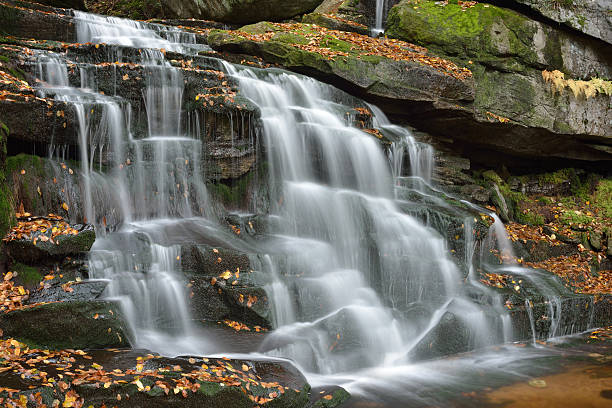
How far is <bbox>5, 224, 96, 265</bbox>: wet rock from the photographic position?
19.1ft

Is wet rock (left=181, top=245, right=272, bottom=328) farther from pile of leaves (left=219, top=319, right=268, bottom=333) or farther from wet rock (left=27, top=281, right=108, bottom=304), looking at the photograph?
wet rock (left=27, top=281, right=108, bottom=304)

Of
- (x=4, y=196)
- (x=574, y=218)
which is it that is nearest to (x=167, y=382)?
(x=4, y=196)

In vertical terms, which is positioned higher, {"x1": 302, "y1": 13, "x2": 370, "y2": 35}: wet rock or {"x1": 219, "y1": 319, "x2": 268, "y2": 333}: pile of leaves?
{"x1": 302, "y1": 13, "x2": 370, "y2": 35}: wet rock

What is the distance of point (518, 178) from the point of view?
47.6 feet

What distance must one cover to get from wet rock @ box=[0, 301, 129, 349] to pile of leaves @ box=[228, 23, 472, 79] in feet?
27.3

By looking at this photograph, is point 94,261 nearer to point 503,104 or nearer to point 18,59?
point 18,59

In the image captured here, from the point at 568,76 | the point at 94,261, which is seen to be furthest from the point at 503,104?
the point at 94,261

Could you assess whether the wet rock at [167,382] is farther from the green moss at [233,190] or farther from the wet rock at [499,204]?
the wet rock at [499,204]

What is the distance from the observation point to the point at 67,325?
5.17 meters

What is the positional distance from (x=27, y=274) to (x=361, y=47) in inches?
373

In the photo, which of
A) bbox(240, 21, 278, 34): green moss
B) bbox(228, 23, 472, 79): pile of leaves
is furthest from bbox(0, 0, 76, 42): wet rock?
bbox(240, 21, 278, 34): green moss

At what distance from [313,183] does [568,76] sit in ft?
26.9

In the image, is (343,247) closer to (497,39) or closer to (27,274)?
(27,274)

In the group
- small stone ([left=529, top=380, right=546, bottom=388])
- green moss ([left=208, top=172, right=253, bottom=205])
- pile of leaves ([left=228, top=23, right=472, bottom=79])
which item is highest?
pile of leaves ([left=228, top=23, right=472, bottom=79])
